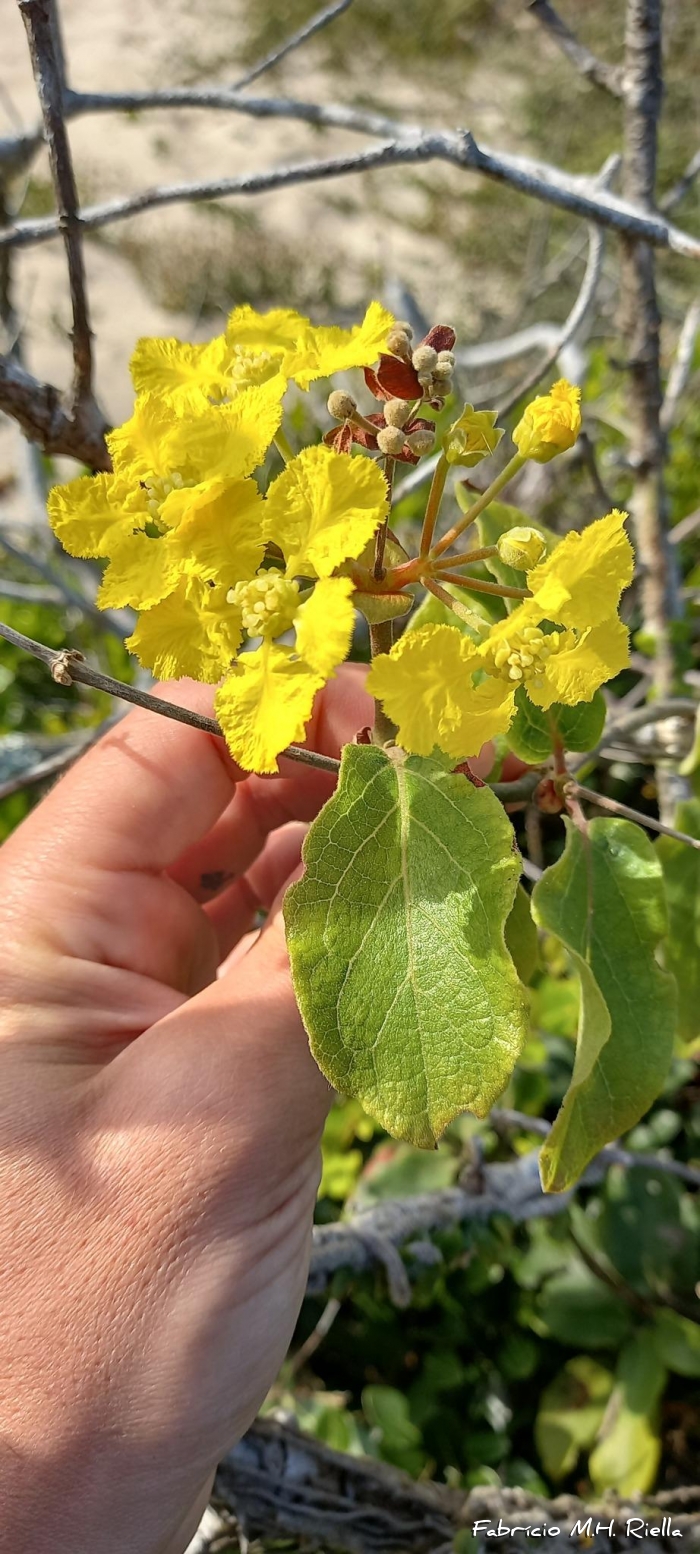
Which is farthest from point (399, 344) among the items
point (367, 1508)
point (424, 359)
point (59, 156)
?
point (367, 1508)

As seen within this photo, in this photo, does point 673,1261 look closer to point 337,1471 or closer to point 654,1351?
point 654,1351

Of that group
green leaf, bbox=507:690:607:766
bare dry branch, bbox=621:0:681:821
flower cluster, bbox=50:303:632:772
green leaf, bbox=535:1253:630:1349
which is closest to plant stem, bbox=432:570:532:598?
flower cluster, bbox=50:303:632:772

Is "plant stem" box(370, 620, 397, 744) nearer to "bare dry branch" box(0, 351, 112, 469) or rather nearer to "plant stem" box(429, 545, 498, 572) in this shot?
"plant stem" box(429, 545, 498, 572)

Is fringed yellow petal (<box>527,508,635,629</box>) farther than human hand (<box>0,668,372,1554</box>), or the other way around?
human hand (<box>0,668,372,1554</box>)

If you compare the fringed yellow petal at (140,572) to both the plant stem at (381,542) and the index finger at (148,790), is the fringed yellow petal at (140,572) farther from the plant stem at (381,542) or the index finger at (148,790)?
the index finger at (148,790)

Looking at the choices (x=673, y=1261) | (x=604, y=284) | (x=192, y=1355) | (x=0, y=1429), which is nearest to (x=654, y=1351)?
(x=673, y=1261)

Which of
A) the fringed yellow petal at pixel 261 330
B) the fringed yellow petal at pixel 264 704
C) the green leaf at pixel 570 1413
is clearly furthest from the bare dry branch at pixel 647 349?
the green leaf at pixel 570 1413
